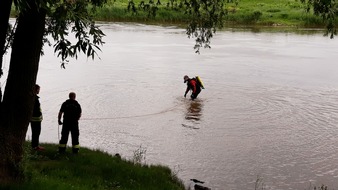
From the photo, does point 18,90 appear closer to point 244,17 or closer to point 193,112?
point 193,112

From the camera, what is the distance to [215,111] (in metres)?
22.6

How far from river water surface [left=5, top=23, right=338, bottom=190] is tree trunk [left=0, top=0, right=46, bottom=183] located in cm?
563

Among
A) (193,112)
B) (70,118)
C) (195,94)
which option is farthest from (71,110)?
(195,94)

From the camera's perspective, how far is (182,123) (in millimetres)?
20141

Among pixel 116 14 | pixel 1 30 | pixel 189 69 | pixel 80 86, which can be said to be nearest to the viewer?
pixel 1 30

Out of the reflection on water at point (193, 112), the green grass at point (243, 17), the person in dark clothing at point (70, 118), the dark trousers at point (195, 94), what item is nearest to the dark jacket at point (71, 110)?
the person in dark clothing at point (70, 118)

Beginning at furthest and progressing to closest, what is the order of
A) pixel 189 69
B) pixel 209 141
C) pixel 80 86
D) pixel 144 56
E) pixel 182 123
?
pixel 144 56 < pixel 189 69 < pixel 80 86 < pixel 182 123 < pixel 209 141

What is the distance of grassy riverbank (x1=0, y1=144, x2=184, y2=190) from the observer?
9023 millimetres

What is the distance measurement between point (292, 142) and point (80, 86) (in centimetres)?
1380

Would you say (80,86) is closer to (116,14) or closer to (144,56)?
(144,56)

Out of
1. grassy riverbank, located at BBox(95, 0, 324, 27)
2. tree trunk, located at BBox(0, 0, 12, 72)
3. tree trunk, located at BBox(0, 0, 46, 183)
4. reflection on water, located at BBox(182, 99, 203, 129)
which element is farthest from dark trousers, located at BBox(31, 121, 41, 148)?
grassy riverbank, located at BBox(95, 0, 324, 27)

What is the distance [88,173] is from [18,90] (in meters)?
2.83

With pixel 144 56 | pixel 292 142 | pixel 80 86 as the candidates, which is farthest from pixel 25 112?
pixel 144 56

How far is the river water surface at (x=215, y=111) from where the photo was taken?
14.9 meters
